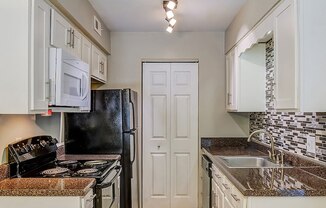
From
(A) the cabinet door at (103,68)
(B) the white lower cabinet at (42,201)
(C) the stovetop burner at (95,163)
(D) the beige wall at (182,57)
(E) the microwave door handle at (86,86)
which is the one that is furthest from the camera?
(D) the beige wall at (182,57)

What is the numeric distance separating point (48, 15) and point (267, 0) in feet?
5.44

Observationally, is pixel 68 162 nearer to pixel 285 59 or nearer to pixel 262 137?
pixel 285 59

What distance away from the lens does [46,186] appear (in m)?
2.04

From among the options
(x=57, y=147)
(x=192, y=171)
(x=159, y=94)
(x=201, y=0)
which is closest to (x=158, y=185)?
(x=192, y=171)

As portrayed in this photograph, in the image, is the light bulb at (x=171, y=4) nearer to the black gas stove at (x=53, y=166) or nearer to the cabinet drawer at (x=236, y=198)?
the black gas stove at (x=53, y=166)

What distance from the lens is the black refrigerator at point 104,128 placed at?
3.43 metres

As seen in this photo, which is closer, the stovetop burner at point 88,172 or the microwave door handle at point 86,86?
the stovetop burner at point 88,172

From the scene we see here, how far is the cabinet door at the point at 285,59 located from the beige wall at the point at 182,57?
2015mm

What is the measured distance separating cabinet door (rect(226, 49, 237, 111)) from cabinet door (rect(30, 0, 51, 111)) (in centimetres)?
227

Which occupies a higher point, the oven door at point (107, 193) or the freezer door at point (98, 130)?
the freezer door at point (98, 130)

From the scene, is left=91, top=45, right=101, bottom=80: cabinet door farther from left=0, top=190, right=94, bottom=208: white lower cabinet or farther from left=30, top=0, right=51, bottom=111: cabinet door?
left=0, top=190, right=94, bottom=208: white lower cabinet

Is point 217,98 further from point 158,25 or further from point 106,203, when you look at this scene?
point 106,203

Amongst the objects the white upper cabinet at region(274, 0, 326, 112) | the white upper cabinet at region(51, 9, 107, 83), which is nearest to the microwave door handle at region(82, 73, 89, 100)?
the white upper cabinet at region(51, 9, 107, 83)

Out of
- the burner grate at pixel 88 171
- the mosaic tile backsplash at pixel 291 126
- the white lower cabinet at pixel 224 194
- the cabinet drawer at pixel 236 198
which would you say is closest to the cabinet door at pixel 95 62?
the burner grate at pixel 88 171
